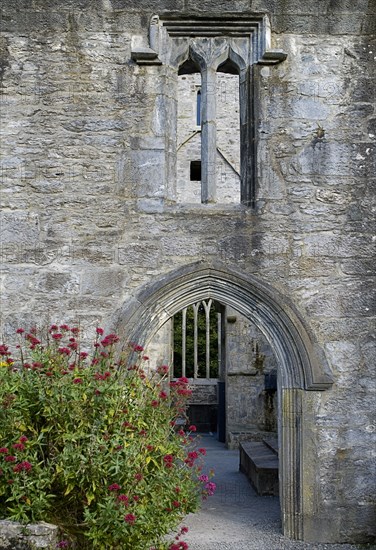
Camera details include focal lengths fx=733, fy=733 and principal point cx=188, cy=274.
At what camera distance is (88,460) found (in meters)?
4.38

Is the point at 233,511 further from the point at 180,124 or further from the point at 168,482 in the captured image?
the point at 180,124

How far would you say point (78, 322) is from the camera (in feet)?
20.9

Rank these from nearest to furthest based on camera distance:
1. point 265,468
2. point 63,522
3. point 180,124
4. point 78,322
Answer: point 63,522, point 78,322, point 265,468, point 180,124

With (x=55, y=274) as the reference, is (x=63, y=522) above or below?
below

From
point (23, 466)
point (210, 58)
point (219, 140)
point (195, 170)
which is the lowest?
point (23, 466)

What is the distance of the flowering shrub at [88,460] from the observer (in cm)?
428

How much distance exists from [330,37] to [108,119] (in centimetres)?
215

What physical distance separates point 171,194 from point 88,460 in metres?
2.94

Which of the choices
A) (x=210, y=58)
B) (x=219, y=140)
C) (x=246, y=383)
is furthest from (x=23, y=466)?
(x=219, y=140)


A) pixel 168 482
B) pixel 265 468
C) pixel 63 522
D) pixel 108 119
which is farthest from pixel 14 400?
pixel 265 468

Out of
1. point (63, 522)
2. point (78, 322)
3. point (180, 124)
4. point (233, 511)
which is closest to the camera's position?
point (63, 522)

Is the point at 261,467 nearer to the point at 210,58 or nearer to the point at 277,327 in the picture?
the point at 277,327

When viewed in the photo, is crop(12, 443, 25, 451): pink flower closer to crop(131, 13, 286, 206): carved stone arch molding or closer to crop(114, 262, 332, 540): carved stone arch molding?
crop(114, 262, 332, 540): carved stone arch molding

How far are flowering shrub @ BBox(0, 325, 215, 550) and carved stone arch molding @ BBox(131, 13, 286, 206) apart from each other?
7.78 feet
